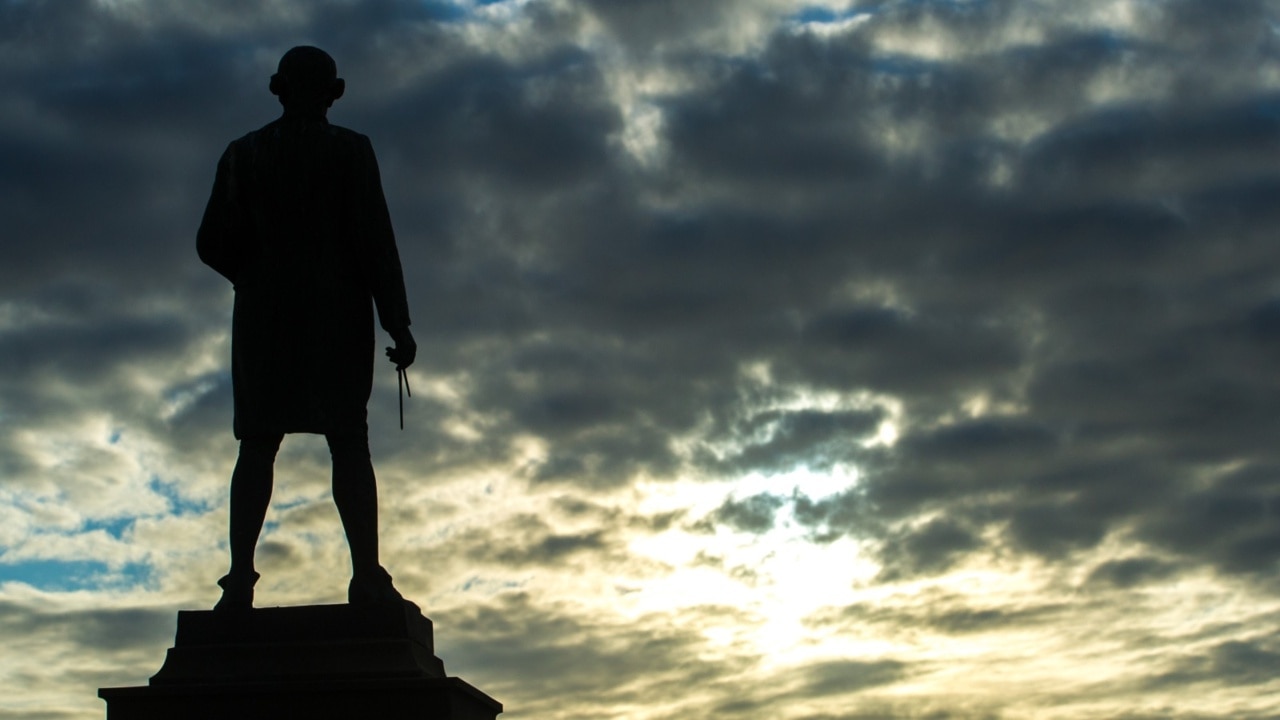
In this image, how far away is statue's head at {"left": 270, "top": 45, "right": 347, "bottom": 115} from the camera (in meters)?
13.4

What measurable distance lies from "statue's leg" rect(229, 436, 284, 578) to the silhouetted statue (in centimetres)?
1

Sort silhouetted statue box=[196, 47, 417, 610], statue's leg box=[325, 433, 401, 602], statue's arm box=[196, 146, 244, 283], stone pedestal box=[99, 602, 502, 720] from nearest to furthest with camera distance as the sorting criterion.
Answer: stone pedestal box=[99, 602, 502, 720] < statue's leg box=[325, 433, 401, 602] < silhouetted statue box=[196, 47, 417, 610] < statue's arm box=[196, 146, 244, 283]

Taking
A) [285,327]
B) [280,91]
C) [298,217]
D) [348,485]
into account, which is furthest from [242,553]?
[280,91]

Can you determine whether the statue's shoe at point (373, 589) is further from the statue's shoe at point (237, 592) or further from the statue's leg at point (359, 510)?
the statue's shoe at point (237, 592)

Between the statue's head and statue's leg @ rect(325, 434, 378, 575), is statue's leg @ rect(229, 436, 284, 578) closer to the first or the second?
statue's leg @ rect(325, 434, 378, 575)

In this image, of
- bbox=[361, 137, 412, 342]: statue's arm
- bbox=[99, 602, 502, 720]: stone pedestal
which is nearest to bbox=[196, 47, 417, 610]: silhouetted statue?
bbox=[361, 137, 412, 342]: statue's arm

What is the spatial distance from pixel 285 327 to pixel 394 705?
3.35 metres

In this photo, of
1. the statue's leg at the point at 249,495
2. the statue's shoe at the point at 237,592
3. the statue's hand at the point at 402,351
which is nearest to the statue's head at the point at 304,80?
the statue's hand at the point at 402,351

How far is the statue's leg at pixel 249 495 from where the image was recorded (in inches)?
501

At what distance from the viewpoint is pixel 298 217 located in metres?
13.3

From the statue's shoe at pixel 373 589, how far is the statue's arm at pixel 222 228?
2.86m

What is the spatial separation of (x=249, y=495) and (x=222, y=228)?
7.44 feet

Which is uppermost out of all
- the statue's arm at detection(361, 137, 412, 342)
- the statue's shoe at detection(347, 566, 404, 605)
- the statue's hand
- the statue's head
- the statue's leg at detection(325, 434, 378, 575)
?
the statue's head

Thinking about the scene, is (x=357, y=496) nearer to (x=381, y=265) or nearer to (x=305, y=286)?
(x=305, y=286)
